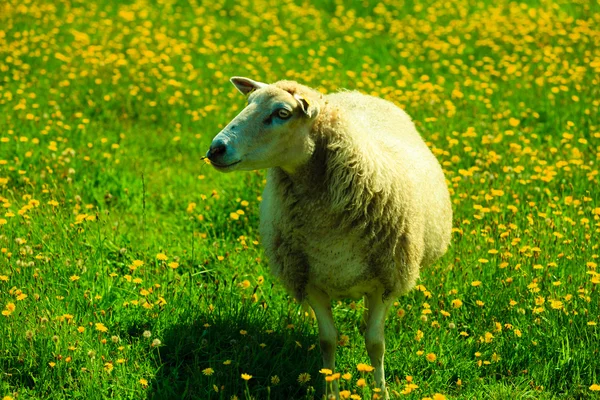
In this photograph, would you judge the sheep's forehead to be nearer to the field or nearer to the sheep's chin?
the sheep's chin

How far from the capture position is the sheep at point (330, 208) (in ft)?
12.7

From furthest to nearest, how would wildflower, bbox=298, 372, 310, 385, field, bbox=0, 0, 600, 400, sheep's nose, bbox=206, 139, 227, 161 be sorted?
field, bbox=0, 0, 600, 400 → wildflower, bbox=298, 372, 310, 385 → sheep's nose, bbox=206, 139, 227, 161

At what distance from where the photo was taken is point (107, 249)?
5.30m

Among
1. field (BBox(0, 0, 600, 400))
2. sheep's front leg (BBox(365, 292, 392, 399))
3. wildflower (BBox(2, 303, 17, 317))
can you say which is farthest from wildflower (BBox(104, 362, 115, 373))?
sheep's front leg (BBox(365, 292, 392, 399))

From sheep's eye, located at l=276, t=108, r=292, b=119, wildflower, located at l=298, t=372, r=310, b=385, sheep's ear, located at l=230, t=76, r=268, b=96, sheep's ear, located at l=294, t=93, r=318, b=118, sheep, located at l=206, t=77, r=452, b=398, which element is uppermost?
sheep's ear, located at l=294, t=93, r=318, b=118

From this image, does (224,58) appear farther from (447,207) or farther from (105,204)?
(447,207)

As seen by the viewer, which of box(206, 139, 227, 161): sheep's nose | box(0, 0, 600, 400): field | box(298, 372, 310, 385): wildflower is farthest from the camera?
box(0, 0, 600, 400): field

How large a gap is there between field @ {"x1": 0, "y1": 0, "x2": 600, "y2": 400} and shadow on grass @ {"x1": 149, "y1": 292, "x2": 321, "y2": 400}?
0.05 ft

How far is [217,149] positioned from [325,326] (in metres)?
1.20

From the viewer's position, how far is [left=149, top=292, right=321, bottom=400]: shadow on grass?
3984mm

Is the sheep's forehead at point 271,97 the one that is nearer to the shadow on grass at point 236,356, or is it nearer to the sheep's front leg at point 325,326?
the sheep's front leg at point 325,326

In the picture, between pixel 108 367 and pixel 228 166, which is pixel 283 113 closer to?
pixel 228 166

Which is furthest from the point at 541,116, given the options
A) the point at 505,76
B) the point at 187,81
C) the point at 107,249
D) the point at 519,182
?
the point at 107,249

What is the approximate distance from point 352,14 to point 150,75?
405 centimetres
